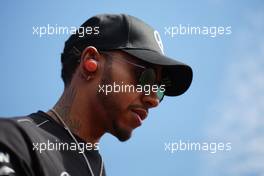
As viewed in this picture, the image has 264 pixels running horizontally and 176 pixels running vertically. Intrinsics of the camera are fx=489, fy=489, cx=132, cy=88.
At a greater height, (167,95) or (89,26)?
(89,26)

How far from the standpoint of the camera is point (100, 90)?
11.0 ft

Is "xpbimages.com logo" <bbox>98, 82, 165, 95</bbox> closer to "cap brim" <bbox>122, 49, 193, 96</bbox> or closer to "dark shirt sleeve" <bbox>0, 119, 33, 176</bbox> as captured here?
"cap brim" <bbox>122, 49, 193, 96</bbox>

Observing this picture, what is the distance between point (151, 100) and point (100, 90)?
39cm

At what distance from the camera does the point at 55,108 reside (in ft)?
10.9

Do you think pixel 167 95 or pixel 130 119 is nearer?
pixel 130 119

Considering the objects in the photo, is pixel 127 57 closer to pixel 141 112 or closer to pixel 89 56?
pixel 89 56

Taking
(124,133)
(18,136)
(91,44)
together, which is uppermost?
(91,44)

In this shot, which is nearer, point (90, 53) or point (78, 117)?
point (78, 117)

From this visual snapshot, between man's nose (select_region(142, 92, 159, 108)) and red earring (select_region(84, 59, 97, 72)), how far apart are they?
408 millimetres

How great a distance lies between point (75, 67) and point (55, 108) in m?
0.37

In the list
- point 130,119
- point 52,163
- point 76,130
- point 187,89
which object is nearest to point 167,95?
point 187,89

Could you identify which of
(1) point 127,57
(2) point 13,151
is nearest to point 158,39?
(1) point 127,57

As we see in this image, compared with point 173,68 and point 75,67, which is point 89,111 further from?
point 173,68

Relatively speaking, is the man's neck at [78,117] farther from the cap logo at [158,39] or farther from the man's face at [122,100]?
the cap logo at [158,39]
